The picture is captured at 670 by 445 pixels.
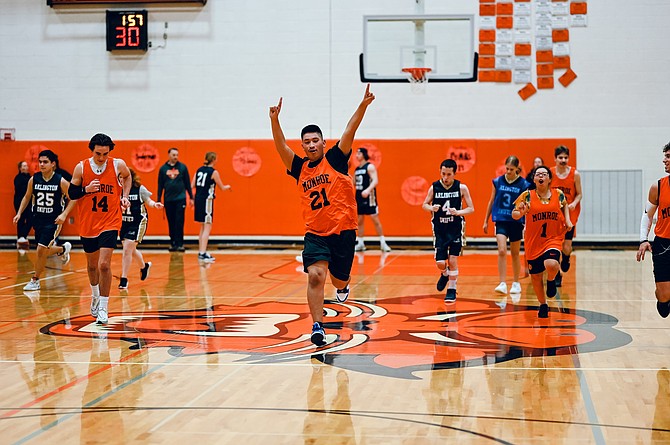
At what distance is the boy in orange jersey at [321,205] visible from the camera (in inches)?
319

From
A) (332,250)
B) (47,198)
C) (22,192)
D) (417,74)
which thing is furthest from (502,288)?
(22,192)

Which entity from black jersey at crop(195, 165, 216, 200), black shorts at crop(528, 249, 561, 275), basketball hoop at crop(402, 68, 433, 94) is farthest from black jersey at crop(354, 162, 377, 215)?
black shorts at crop(528, 249, 561, 275)

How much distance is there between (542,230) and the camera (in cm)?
998

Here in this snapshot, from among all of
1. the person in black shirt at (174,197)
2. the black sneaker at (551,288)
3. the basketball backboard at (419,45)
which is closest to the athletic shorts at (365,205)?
the basketball backboard at (419,45)

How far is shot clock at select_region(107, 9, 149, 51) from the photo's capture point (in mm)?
20609

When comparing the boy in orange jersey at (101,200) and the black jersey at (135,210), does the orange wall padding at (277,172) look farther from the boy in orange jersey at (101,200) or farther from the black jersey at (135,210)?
the boy in orange jersey at (101,200)

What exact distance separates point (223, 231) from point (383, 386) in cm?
1446

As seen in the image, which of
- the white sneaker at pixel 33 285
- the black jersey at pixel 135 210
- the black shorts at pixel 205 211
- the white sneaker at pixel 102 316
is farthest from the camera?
the black shorts at pixel 205 211

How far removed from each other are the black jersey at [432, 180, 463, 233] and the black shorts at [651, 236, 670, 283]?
3.40 metres

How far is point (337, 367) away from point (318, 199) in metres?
1.69

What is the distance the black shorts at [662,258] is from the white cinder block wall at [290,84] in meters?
11.9

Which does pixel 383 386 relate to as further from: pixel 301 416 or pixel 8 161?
pixel 8 161

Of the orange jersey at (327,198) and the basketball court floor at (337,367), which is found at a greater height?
the orange jersey at (327,198)

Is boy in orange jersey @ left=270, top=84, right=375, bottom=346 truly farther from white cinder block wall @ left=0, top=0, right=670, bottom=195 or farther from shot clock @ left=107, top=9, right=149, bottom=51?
shot clock @ left=107, top=9, right=149, bottom=51
